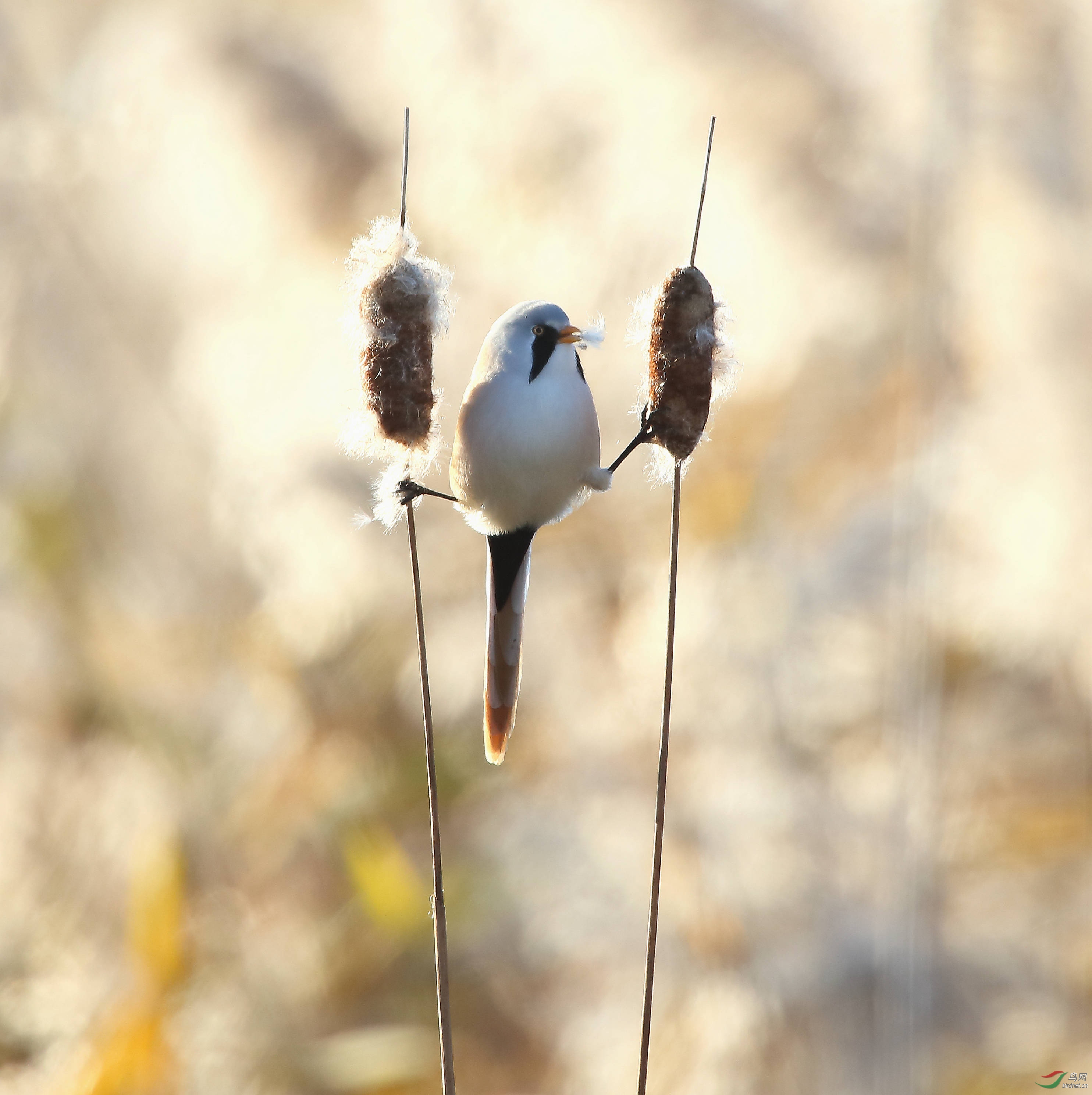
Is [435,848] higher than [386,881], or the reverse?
[386,881]

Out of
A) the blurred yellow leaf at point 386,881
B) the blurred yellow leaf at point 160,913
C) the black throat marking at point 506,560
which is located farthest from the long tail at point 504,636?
the blurred yellow leaf at point 160,913

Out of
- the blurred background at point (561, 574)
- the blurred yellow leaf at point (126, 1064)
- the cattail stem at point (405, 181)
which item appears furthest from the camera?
the blurred yellow leaf at point (126, 1064)

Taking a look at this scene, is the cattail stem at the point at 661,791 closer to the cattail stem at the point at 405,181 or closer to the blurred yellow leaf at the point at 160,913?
the cattail stem at the point at 405,181

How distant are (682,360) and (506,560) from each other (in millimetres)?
132

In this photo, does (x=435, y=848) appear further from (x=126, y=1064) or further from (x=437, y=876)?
(x=126, y=1064)

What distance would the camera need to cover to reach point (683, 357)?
0.46 m

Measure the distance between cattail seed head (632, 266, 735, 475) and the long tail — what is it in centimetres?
9

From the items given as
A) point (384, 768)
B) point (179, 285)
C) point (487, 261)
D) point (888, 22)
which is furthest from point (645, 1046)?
point (179, 285)

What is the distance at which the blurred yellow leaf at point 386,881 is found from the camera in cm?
122

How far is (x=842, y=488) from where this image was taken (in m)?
1.13

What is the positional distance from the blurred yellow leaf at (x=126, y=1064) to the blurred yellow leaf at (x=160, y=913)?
57mm

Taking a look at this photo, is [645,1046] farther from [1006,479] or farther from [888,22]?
[888,22]

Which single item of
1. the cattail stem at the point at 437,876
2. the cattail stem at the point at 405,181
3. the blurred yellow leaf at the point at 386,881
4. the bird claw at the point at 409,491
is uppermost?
the blurred yellow leaf at the point at 386,881

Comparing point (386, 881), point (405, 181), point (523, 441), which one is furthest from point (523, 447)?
point (386, 881)
